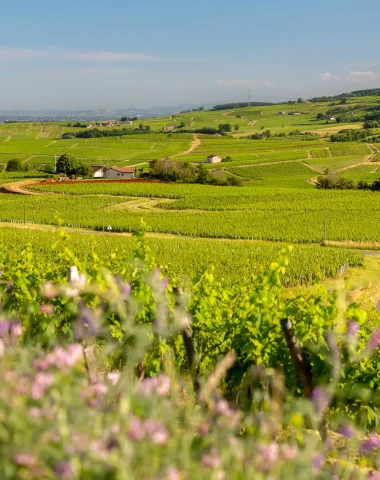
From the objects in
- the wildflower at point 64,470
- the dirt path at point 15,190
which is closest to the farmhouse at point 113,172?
the dirt path at point 15,190

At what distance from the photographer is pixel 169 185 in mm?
57250

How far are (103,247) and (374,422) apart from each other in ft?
70.1

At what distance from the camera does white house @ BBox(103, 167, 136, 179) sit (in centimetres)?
7556

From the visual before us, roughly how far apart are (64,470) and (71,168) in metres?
75.7

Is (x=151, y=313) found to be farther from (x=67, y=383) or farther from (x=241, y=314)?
(x=67, y=383)

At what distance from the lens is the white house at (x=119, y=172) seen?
75562mm

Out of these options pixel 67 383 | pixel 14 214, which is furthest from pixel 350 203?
pixel 67 383

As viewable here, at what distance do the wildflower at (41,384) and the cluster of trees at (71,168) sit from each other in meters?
74.9

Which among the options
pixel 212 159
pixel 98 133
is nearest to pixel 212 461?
pixel 212 159

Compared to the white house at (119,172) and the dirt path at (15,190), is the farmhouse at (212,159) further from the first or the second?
the dirt path at (15,190)

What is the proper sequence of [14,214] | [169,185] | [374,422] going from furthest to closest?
[169,185] < [14,214] < [374,422]

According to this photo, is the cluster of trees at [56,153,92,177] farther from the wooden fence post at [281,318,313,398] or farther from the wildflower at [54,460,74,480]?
the wildflower at [54,460,74,480]

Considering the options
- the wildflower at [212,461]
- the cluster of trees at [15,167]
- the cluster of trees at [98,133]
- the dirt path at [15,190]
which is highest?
the cluster of trees at [98,133]

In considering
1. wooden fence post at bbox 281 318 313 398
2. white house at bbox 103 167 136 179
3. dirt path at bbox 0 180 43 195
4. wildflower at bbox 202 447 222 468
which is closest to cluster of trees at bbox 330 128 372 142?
white house at bbox 103 167 136 179
